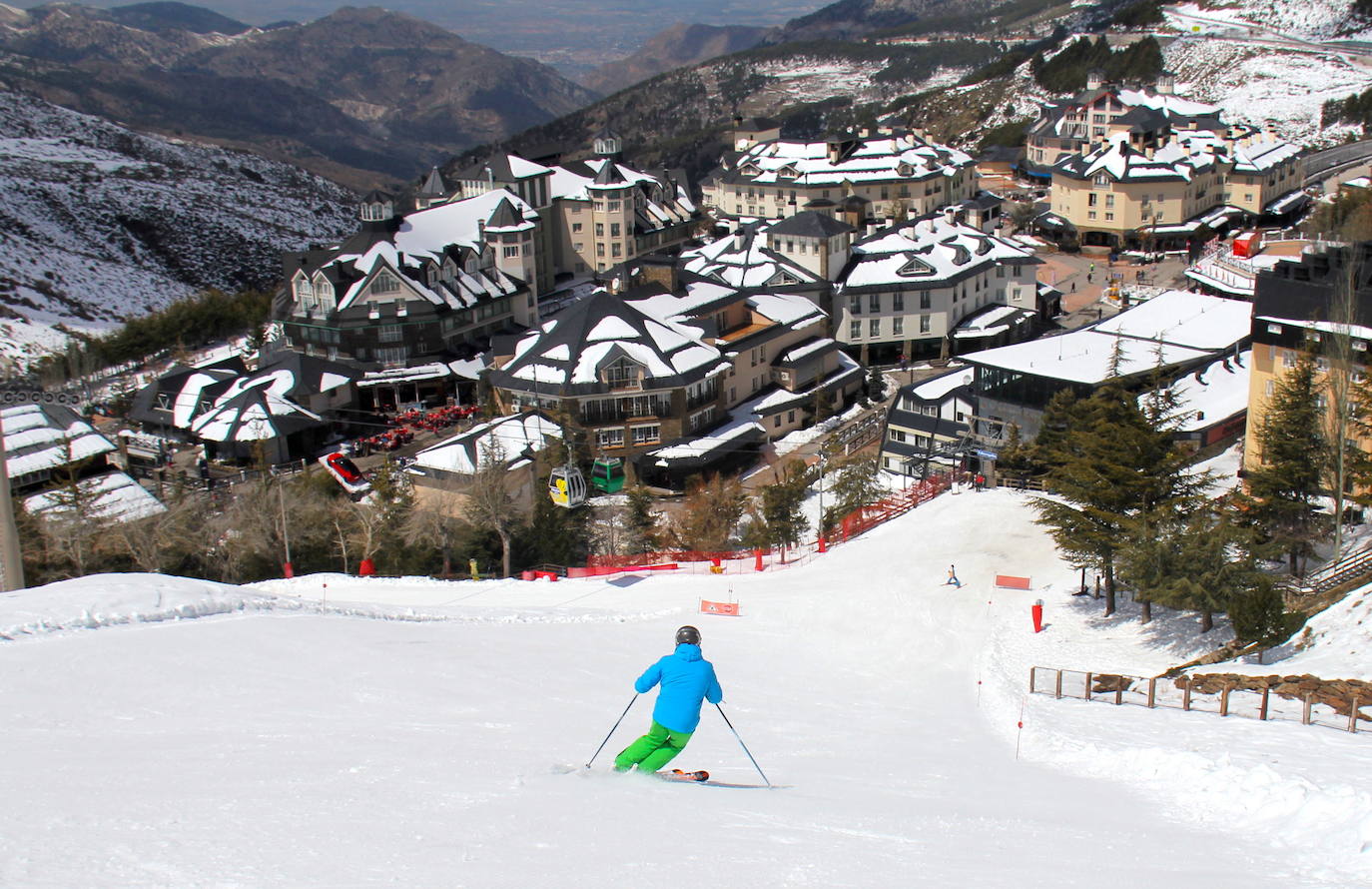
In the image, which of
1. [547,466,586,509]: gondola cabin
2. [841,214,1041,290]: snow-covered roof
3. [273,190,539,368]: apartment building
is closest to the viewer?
[547,466,586,509]: gondola cabin

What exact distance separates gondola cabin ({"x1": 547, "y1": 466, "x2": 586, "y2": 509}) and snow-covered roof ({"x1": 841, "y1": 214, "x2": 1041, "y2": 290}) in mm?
32824

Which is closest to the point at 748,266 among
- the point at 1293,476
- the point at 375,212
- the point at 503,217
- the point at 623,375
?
the point at 503,217

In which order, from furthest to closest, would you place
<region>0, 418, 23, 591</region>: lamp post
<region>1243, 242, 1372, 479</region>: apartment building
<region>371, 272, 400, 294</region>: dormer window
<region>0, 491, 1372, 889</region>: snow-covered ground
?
<region>371, 272, 400, 294</region>: dormer window, <region>1243, 242, 1372, 479</region>: apartment building, <region>0, 418, 23, 591</region>: lamp post, <region>0, 491, 1372, 889</region>: snow-covered ground

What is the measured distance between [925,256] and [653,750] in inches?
2308

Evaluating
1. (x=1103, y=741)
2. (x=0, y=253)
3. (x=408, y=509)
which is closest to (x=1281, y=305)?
(x=1103, y=741)

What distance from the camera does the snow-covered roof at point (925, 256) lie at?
2596 inches

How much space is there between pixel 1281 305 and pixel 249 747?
28.6 m

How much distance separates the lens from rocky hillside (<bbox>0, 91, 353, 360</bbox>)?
92.8 meters

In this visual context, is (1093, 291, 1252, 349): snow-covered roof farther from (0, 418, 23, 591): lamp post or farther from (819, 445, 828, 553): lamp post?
(0, 418, 23, 591): lamp post

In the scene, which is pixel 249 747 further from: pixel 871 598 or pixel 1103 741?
pixel 871 598

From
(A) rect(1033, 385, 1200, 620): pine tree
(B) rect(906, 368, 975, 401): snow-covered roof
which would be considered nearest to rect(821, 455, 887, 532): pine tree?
(B) rect(906, 368, 975, 401): snow-covered roof

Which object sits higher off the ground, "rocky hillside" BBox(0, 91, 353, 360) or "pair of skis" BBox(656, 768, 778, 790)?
"rocky hillside" BBox(0, 91, 353, 360)

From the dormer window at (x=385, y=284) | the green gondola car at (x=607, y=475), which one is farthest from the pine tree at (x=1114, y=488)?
the dormer window at (x=385, y=284)

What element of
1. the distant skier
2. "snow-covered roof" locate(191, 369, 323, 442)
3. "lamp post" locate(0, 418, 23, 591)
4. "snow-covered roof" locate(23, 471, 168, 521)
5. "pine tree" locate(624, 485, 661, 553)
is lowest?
"pine tree" locate(624, 485, 661, 553)
